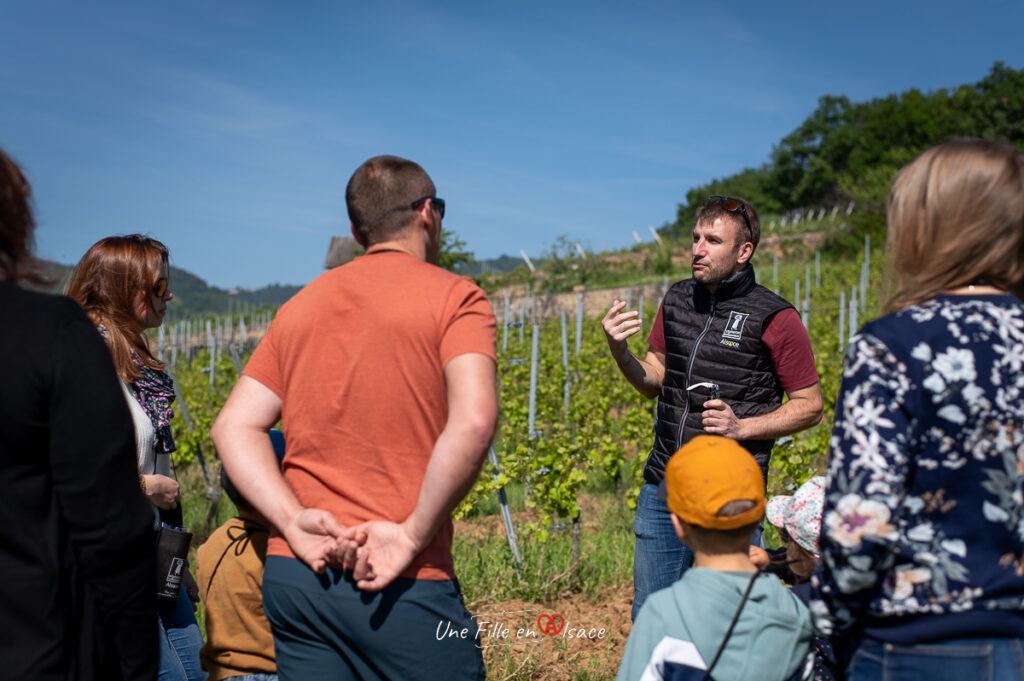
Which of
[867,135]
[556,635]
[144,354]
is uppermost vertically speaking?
[867,135]

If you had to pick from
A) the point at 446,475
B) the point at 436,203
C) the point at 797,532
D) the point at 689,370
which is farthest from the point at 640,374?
the point at 446,475

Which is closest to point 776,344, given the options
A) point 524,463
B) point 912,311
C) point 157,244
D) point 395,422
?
point 912,311

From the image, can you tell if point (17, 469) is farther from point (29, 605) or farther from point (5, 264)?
point (5, 264)

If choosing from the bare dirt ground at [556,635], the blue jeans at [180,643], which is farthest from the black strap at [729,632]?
the bare dirt ground at [556,635]

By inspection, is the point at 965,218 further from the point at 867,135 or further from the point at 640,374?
the point at 867,135

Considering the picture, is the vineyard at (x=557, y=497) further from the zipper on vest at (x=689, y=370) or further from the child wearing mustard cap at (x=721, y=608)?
the child wearing mustard cap at (x=721, y=608)

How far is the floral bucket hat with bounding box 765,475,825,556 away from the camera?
1.86 m

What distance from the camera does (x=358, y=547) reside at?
1.46 metres

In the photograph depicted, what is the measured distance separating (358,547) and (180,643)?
93 cm

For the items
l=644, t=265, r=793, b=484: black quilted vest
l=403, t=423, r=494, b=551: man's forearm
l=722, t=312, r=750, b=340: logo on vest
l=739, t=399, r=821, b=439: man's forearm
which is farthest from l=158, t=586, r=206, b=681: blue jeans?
l=722, t=312, r=750, b=340: logo on vest

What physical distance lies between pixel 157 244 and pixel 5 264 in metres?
1.00

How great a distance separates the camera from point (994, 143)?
128 centimetres

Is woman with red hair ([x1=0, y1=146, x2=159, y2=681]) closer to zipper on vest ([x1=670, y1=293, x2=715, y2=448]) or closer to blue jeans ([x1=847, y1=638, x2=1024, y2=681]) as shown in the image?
blue jeans ([x1=847, y1=638, x2=1024, y2=681])

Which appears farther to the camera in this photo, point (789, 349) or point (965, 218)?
point (789, 349)
